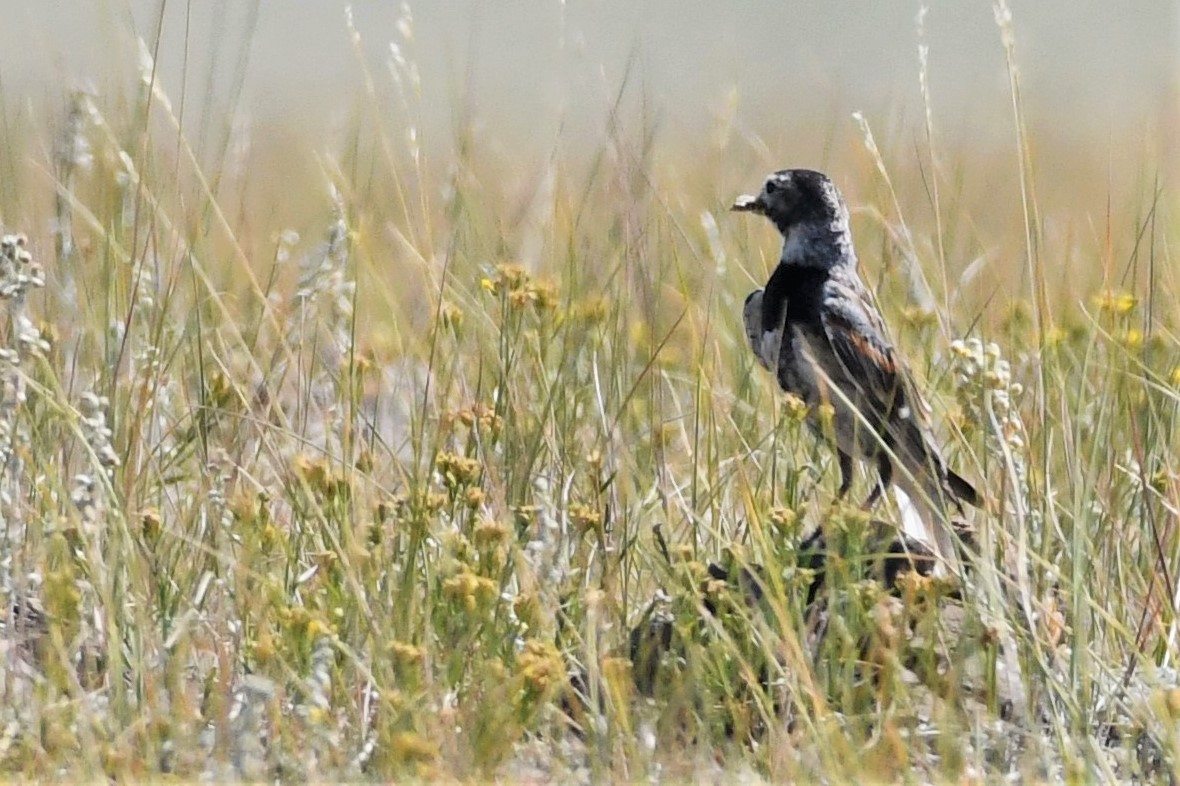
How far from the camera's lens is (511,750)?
250 centimetres

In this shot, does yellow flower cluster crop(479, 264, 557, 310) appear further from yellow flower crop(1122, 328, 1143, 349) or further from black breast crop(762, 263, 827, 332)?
yellow flower crop(1122, 328, 1143, 349)

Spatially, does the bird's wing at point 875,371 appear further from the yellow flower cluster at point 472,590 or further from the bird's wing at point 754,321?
the yellow flower cluster at point 472,590

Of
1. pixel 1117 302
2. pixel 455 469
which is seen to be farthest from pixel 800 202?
pixel 455 469

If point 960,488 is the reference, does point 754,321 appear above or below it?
above

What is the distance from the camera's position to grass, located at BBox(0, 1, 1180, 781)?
2.57m

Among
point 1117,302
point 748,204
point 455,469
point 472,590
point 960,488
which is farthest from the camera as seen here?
point 748,204

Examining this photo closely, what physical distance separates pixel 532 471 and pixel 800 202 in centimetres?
105

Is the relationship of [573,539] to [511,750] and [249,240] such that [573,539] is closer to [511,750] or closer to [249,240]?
[511,750]

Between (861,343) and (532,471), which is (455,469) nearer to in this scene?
(532,471)

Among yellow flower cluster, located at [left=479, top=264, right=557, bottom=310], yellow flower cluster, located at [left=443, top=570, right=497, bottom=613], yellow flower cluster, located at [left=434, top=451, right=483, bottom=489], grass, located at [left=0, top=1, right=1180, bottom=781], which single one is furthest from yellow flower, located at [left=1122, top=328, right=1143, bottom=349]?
yellow flower cluster, located at [left=443, top=570, right=497, bottom=613]

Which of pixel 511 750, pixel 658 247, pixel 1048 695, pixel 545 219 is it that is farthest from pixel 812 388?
pixel 511 750

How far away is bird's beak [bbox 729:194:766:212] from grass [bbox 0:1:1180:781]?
0.12ft

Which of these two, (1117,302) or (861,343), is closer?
(1117,302)

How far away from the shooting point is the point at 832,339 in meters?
3.63
